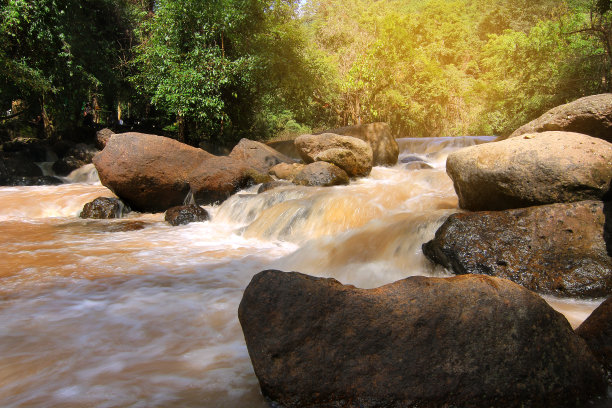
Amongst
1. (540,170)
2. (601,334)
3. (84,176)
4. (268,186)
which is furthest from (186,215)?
(84,176)

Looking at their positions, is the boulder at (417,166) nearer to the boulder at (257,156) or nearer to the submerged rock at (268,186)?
the boulder at (257,156)

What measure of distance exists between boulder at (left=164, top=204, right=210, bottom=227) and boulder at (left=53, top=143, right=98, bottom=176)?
9.10 meters

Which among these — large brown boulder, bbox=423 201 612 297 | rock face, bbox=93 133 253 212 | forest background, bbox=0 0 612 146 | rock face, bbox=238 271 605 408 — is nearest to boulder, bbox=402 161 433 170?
rock face, bbox=93 133 253 212

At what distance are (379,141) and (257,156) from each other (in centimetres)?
415

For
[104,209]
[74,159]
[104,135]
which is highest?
[104,135]

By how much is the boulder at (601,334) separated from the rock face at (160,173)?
749 cm

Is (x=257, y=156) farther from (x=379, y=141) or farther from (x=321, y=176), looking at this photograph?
(x=379, y=141)

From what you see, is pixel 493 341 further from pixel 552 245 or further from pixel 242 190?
pixel 242 190

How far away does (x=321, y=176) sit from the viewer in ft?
29.0

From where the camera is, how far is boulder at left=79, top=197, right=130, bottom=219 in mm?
8227

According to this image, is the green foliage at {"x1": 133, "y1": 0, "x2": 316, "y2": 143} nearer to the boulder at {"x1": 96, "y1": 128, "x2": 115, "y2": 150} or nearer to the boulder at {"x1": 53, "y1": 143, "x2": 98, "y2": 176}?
the boulder at {"x1": 96, "y1": 128, "x2": 115, "y2": 150}

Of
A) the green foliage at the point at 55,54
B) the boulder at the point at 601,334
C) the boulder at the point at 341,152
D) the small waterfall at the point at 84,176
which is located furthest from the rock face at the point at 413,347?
the small waterfall at the point at 84,176

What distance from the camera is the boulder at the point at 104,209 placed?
8.23 m

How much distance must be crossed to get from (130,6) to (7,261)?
15706mm
